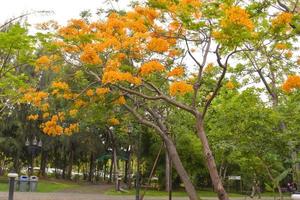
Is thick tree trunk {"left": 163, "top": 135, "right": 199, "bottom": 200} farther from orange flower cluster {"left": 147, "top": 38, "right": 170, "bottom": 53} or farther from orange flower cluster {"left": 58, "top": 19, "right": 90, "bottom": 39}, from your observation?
orange flower cluster {"left": 58, "top": 19, "right": 90, "bottom": 39}

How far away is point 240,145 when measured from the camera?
12.4 metres

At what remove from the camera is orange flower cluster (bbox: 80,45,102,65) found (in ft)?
37.0

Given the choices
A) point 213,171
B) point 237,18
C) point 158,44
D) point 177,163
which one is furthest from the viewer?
point 177,163

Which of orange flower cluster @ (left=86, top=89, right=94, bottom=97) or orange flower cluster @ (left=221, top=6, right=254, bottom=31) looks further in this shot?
orange flower cluster @ (left=86, top=89, right=94, bottom=97)

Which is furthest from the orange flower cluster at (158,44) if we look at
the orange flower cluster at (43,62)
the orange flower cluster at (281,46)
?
the orange flower cluster at (281,46)

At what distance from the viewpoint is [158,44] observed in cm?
1092

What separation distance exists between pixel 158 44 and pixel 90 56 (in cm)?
179

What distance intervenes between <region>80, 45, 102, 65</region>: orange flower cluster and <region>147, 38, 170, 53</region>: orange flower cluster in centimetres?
140

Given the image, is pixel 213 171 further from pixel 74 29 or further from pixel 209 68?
pixel 74 29

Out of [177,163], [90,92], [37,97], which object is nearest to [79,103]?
[90,92]

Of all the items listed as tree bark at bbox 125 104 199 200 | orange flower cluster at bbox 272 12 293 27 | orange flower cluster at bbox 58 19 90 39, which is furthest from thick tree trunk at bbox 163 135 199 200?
orange flower cluster at bbox 272 12 293 27

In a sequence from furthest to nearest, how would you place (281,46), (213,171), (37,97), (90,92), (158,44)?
(281,46), (37,97), (90,92), (158,44), (213,171)

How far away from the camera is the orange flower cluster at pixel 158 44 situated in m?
10.9

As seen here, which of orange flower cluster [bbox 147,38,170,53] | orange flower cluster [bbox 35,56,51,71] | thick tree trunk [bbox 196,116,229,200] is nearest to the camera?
thick tree trunk [bbox 196,116,229,200]
